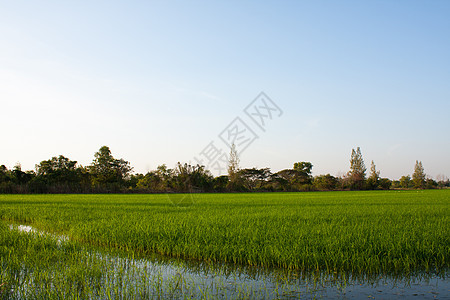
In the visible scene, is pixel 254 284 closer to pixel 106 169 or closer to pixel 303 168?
pixel 106 169

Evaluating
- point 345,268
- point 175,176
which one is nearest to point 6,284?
point 345,268

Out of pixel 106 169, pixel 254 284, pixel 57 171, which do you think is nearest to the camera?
pixel 254 284

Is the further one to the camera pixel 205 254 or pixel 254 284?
pixel 205 254

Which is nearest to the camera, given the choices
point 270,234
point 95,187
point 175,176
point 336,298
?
point 336,298

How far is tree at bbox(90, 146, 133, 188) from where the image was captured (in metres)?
37.8

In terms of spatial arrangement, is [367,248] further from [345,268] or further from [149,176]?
[149,176]

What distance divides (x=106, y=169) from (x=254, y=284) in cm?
3926

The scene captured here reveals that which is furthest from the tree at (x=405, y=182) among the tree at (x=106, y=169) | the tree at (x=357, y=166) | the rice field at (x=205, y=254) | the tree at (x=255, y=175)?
the rice field at (x=205, y=254)

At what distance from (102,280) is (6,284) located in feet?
2.98

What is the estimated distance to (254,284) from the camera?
3.48 metres

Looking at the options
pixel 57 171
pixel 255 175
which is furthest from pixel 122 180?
pixel 255 175

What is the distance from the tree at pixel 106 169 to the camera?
3784cm

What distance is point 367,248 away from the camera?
4469mm

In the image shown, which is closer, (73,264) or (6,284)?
(6,284)
